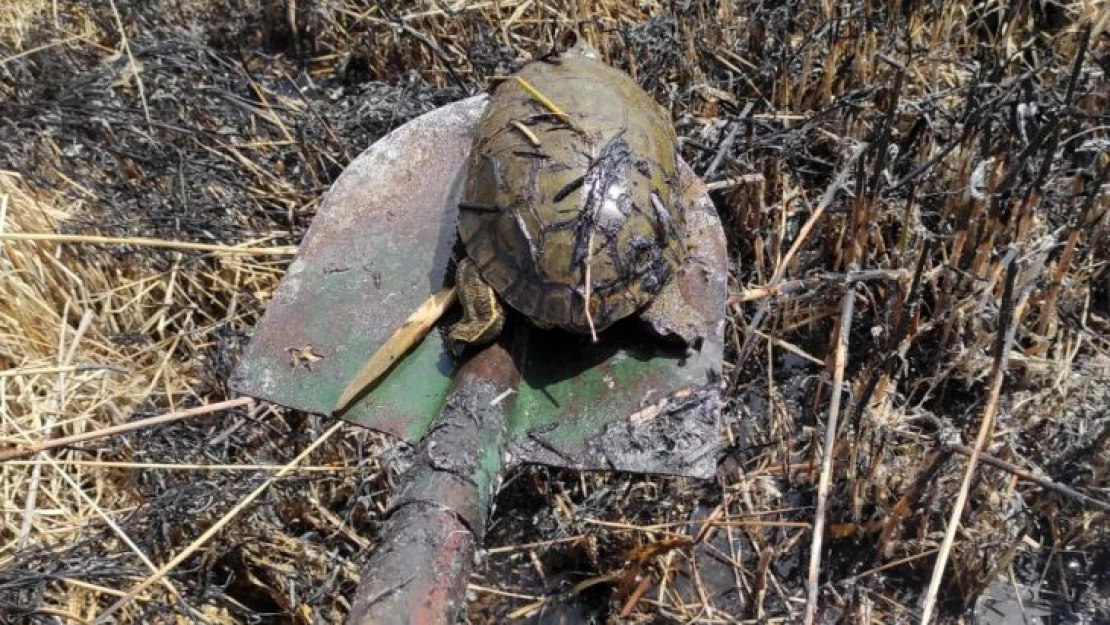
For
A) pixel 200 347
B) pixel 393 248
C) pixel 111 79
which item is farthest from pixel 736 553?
pixel 111 79

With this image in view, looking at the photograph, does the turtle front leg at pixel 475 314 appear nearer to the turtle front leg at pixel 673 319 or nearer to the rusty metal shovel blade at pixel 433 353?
the rusty metal shovel blade at pixel 433 353

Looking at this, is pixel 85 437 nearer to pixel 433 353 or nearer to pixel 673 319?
pixel 433 353

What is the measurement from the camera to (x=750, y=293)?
2.38 m

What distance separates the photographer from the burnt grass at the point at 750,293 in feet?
8.18

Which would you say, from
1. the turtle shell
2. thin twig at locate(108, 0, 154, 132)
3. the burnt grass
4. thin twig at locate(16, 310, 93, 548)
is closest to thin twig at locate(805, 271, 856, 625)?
the burnt grass

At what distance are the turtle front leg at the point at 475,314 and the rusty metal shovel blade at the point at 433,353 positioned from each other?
81mm

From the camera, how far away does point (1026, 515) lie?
97.7 inches

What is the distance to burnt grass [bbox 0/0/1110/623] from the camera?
2492 millimetres

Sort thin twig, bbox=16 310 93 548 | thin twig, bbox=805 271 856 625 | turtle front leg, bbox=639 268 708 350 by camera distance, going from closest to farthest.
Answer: thin twig, bbox=805 271 856 625, turtle front leg, bbox=639 268 708 350, thin twig, bbox=16 310 93 548

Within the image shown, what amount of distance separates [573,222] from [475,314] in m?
0.29

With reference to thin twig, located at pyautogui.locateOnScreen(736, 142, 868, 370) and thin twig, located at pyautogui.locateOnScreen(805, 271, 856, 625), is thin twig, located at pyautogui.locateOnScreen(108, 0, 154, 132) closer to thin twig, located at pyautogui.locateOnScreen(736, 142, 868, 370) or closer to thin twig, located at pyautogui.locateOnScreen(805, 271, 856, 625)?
thin twig, located at pyautogui.locateOnScreen(736, 142, 868, 370)

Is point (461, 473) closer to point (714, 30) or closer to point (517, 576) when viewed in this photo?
point (517, 576)

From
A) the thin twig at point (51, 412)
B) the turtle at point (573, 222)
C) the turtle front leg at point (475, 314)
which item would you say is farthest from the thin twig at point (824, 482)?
the thin twig at point (51, 412)

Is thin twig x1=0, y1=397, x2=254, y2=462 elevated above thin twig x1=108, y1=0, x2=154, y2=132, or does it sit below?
below
